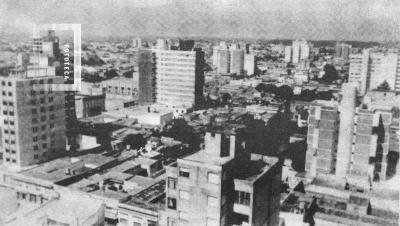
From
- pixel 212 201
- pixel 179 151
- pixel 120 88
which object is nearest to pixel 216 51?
pixel 120 88

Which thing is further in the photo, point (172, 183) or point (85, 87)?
point (85, 87)

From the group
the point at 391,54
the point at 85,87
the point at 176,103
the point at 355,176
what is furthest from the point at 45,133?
the point at 391,54

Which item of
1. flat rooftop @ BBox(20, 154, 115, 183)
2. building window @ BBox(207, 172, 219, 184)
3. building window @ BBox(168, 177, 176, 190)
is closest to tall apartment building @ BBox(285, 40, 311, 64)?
flat rooftop @ BBox(20, 154, 115, 183)

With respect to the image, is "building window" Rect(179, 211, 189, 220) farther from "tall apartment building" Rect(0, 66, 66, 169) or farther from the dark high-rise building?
the dark high-rise building

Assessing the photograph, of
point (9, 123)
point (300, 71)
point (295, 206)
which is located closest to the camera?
point (295, 206)

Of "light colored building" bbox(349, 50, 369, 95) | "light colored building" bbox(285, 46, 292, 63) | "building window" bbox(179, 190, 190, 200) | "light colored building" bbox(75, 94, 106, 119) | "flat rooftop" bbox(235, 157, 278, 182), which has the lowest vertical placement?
"light colored building" bbox(75, 94, 106, 119)

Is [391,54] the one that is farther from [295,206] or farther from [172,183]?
[172,183]
